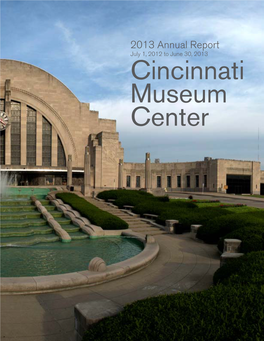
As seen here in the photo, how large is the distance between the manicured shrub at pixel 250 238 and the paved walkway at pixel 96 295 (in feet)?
3.66

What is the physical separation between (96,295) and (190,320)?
360cm

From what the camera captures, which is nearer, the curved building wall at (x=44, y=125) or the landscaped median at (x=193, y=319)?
the landscaped median at (x=193, y=319)

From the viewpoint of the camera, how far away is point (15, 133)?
4784 centimetres

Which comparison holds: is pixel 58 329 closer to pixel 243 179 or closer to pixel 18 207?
pixel 18 207

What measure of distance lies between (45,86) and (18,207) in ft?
113

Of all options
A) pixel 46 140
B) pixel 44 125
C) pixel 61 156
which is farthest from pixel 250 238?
pixel 44 125

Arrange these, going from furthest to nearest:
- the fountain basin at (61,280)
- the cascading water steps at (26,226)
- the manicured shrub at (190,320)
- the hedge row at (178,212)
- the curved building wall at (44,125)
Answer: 1. the curved building wall at (44,125)
2. the hedge row at (178,212)
3. the cascading water steps at (26,226)
4. the fountain basin at (61,280)
5. the manicured shrub at (190,320)

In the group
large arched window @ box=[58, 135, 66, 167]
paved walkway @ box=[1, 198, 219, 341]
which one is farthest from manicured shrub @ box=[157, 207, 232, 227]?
large arched window @ box=[58, 135, 66, 167]

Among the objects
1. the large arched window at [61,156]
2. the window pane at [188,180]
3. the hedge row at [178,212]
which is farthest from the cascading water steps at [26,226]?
the window pane at [188,180]

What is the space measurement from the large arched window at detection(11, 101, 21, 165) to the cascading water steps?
28.6 metres

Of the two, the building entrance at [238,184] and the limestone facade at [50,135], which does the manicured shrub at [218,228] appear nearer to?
the limestone facade at [50,135]

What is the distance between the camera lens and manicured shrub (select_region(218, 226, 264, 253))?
9648 millimetres

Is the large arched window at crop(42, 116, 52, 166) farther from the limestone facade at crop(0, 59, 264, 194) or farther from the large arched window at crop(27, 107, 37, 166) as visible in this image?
the large arched window at crop(27, 107, 37, 166)

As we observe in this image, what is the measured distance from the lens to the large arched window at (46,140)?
162 feet
